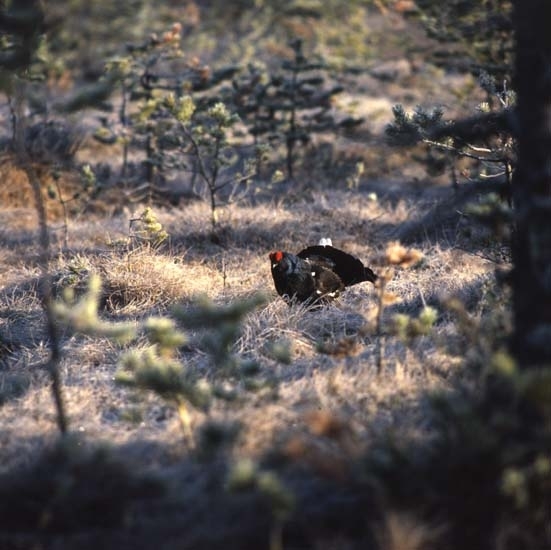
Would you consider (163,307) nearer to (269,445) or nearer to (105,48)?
(269,445)

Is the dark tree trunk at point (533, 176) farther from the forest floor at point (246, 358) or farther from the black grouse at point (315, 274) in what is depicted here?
the black grouse at point (315, 274)

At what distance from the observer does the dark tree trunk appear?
396cm

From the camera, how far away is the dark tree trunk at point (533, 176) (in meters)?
3.96

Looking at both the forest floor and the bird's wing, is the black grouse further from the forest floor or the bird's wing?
the forest floor

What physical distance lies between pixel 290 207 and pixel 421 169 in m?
4.02

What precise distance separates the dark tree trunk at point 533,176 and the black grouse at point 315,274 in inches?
125

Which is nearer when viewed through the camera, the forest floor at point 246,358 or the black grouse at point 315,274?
the forest floor at point 246,358

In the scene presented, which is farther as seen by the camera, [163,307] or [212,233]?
[212,233]

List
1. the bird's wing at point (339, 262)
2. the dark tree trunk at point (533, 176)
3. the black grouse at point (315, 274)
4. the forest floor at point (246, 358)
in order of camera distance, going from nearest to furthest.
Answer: the dark tree trunk at point (533, 176)
the forest floor at point (246, 358)
the black grouse at point (315, 274)
the bird's wing at point (339, 262)

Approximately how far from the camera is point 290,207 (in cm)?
1174

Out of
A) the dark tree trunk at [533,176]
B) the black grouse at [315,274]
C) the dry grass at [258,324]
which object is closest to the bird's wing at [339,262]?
the black grouse at [315,274]

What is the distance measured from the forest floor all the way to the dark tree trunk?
612 millimetres

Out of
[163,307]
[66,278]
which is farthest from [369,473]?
[66,278]

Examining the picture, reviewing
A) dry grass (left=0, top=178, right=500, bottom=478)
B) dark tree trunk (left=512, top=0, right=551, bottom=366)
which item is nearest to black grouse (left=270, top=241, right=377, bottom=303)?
dry grass (left=0, top=178, right=500, bottom=478)
